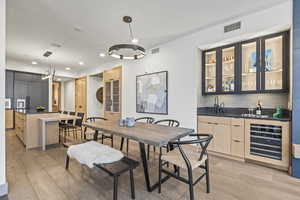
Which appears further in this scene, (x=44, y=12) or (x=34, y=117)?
(x=34, y=117)

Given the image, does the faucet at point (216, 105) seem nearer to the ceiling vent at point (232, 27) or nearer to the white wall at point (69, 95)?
the ceiling vent at point (232, 27)

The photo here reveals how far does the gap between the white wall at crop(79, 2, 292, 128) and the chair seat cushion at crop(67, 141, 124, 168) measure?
209 cm

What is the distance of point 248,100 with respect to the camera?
3.20 meters

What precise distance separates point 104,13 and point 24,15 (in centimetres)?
145

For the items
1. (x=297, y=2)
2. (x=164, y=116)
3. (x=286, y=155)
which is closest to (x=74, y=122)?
(x=164, y=116)

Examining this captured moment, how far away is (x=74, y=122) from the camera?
4664mm

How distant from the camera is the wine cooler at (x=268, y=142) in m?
2.36

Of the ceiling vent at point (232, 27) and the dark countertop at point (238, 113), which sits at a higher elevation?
the ceiling vent at point (232, 27)

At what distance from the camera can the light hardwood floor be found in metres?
1.81

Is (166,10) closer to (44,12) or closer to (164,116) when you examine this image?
(44,12)

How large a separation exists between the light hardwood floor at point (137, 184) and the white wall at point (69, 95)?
224 inches

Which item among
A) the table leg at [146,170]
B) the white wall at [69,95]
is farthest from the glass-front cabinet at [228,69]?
the white wall at [69,95]

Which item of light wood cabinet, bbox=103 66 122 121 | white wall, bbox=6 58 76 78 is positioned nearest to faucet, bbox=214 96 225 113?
light wood cabinet, bbox=103 66 122 121

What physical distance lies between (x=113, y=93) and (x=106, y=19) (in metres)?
3.19
